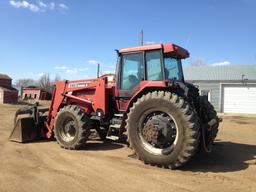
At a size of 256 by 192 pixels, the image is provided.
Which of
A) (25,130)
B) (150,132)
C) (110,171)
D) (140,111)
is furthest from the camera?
(25,130)

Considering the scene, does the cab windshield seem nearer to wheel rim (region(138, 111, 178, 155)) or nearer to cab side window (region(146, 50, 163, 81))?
cab side window (region(146, 50, 163, 81))

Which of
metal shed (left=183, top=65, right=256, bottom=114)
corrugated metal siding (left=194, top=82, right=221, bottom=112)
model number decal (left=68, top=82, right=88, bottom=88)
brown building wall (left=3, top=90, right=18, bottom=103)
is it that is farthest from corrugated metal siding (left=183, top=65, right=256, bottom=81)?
model number decal (left=68, top=82, right=88, bottom=88)

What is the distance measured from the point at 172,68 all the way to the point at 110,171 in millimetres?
3283

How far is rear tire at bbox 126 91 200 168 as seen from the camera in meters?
6.96

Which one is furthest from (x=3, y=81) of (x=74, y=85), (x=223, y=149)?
(x=223, y=149)

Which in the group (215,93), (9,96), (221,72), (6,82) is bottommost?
(9,96)

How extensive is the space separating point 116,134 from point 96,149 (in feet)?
2.35

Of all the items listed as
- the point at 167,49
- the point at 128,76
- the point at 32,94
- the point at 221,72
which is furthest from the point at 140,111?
the point at 32,94

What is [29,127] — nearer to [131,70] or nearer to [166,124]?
[131,70]

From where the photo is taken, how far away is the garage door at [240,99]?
29938 mm

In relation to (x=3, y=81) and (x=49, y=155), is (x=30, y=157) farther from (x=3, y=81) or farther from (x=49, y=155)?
(x=3, y=81)

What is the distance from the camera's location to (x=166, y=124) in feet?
24.0

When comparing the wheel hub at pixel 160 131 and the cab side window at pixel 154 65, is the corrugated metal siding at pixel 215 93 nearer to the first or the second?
the cab side window at pixel 154 65

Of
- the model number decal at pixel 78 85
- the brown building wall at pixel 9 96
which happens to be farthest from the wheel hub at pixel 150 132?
the brown building wall at pixel 9 96
